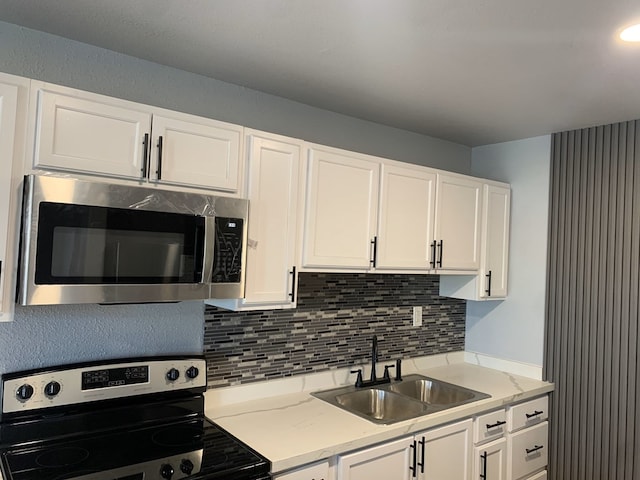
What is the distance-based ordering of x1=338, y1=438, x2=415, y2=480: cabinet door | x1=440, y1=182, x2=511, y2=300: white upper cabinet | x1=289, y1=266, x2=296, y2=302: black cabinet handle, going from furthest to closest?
x1=440, y1=182, x2=511, y2=300: white upper cabinet < x1=289, y1=266, x2=296, y2=302: black cabinet handle < x1=338, y1=438, x2=415, y2=480: cabinet door

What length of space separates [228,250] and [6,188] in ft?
2.45

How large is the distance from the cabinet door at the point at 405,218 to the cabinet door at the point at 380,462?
84 centimetres

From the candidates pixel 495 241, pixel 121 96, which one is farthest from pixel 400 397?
pixel 121 96

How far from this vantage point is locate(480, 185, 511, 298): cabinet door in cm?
293

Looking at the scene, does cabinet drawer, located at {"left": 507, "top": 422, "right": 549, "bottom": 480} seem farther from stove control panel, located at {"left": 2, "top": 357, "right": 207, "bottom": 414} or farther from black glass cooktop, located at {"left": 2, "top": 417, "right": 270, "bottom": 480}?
stove control panel, located at {"left": 2, "top": 357, "right": 207, "bottom": 414}

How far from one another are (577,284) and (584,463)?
100 cm

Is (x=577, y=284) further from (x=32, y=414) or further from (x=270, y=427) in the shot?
(x=32, y=414)

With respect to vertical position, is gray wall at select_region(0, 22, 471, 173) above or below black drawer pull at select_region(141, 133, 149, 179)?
above

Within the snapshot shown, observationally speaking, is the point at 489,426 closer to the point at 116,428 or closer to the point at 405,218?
the point at 405,218

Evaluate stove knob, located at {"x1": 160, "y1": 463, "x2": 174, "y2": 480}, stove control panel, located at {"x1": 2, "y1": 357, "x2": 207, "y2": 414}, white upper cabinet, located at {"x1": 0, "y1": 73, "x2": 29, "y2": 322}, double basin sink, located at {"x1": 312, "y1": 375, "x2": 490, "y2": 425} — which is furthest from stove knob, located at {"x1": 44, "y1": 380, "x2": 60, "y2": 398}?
double basin sink, located at {"x1": 312, "y1": 375, "x2": 490, "y2": 425}

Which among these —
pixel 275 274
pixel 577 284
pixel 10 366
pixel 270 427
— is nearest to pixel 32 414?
pixel 10 366

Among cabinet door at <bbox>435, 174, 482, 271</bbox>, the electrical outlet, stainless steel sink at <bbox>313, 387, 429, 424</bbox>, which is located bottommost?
stainless steel sink at <bbox>313, 387, 429, 424</bbox>

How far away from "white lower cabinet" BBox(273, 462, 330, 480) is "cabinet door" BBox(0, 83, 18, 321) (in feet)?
3.54

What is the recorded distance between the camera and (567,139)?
9.24 ft
